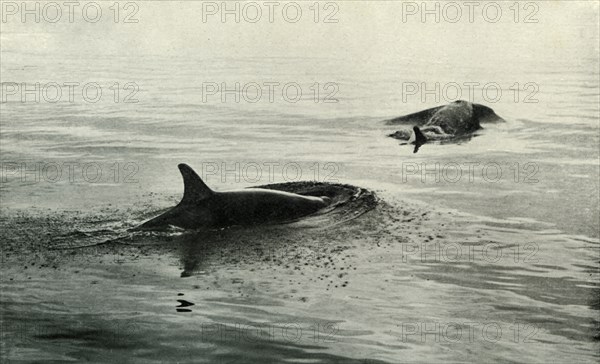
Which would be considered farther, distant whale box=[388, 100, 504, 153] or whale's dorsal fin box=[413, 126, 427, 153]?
distant whale box=[388, 100, 504, 153]

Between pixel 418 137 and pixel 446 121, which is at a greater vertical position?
pixel 446 121

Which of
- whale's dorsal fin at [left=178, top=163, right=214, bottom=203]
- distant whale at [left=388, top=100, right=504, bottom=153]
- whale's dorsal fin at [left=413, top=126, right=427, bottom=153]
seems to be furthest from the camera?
distant whale at [left=388, top=100, right=504, bottom=153]

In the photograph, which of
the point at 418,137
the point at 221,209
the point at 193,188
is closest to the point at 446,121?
the point at 418,137

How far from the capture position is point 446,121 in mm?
23281

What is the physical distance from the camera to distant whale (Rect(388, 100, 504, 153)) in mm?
21703

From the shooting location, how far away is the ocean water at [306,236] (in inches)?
301

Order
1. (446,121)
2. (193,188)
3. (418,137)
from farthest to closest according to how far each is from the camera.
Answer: (446,121)
(418,137)
(193,188)

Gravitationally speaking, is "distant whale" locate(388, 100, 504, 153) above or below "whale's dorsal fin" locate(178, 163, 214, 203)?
above

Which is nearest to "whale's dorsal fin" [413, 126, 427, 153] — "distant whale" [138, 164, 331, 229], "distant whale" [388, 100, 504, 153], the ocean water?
"distant whale" [388, 100, 504, 153]

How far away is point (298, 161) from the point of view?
1800 centimetres

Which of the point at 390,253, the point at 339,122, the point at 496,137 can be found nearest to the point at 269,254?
Answer: the point at 390,253

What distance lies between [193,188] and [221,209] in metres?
0.52

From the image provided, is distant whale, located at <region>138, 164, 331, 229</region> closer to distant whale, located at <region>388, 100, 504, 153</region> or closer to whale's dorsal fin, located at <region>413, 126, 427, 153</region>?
whale's dorsal fin, located at <region>413, 126, 427, 153</region>

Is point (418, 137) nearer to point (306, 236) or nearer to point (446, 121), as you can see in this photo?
point (446, 121)
